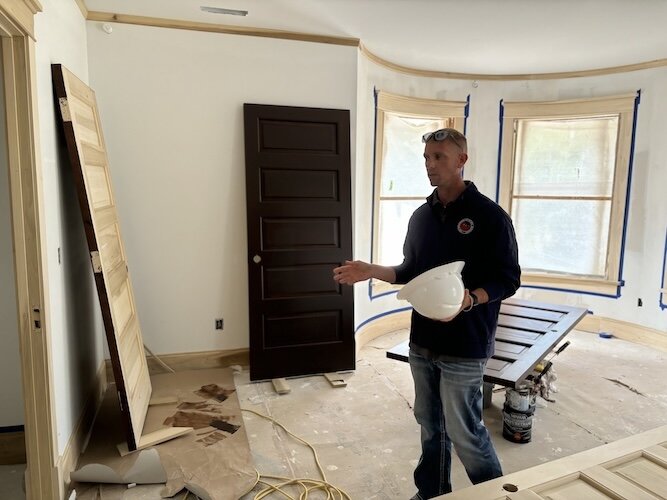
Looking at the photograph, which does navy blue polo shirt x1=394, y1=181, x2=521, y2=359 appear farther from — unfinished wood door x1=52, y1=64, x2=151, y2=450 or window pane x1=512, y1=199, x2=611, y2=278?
window pane x1=512, y1=199, x2=611, y2=278

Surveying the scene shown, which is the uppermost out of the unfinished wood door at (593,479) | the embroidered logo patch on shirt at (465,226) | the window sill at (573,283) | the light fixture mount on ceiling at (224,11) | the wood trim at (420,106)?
the light fixture mount on ceiling at (224,11)

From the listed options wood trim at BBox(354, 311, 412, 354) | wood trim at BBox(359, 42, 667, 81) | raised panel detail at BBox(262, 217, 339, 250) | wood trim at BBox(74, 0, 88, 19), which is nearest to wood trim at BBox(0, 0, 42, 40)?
wood trim at BBox(74, 0, 88, 19)

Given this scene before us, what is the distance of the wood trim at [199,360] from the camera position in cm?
356

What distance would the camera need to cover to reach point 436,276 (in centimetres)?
156

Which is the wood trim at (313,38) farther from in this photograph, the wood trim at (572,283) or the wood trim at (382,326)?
the wood trim at (382,326)

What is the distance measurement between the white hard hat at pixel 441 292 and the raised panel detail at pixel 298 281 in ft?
6.79

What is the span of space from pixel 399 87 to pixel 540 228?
2.10m

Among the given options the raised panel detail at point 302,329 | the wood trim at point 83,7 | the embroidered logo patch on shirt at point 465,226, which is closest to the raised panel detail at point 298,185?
the raised panel detail at point 302,329

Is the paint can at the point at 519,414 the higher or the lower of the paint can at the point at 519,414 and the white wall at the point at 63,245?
the lower

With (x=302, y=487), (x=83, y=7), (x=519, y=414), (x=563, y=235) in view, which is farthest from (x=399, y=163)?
(x=302, y=487)

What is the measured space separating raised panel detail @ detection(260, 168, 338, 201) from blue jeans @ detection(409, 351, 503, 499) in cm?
192

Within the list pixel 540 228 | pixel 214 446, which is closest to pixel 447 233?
pixel 214 446

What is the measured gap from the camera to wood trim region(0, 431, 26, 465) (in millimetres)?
2438

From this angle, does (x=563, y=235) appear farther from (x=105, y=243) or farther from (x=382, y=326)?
(x=105, y=243)
